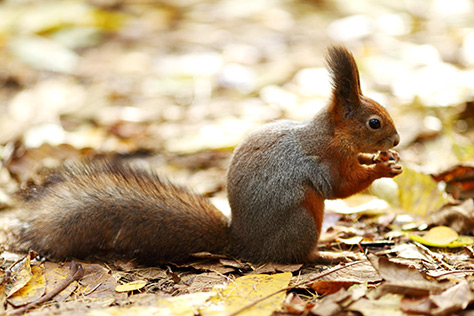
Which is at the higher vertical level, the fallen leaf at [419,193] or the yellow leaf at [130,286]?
the fallen leaf at [419,193]

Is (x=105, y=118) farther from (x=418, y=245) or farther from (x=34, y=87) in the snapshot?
(x=418, y=245)

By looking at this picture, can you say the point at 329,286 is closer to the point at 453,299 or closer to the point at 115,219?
the point at 453,299

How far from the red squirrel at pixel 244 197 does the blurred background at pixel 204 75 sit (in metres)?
0.52

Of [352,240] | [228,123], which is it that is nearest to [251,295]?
[352,240]

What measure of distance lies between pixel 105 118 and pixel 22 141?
0.93 metres

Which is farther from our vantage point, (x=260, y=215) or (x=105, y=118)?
(x=105, y=118)

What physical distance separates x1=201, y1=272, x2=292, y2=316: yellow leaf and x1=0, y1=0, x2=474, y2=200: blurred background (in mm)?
1387

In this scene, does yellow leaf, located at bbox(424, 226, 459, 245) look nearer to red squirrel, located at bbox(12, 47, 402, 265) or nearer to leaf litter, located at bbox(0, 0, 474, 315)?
leaf litter, located at bbox(0, 0, 474, 315)

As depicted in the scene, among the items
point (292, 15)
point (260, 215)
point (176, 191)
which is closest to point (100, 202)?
point (176, 191)

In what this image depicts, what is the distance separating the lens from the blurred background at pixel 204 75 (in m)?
4.35

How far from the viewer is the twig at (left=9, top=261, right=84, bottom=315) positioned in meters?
2.20

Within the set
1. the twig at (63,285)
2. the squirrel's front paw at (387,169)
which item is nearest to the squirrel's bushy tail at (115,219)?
the twig at (63,285)

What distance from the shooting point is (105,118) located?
16.6ft

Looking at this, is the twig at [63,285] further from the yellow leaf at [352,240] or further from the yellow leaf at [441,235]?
the yellow leaf at [441,235]
